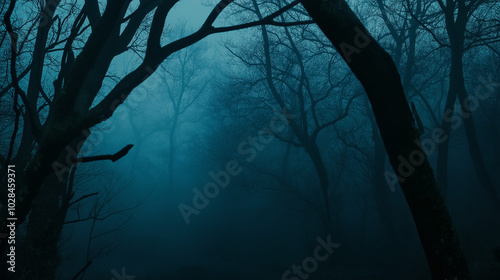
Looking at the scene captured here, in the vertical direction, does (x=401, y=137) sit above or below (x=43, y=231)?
below

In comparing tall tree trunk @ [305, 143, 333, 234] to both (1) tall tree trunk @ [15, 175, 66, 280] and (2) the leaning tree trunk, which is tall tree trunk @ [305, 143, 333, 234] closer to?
(1) tall tree trunk @ [15, 175, 66, 280]

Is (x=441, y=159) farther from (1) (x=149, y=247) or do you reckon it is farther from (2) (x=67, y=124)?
(1) (x=149, y=247)

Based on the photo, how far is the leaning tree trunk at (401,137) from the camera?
193 cm

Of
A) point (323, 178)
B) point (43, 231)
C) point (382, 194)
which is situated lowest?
point (382, 194)

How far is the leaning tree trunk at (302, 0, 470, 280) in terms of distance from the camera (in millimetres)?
1931

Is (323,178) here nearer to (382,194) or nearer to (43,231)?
(382,194)

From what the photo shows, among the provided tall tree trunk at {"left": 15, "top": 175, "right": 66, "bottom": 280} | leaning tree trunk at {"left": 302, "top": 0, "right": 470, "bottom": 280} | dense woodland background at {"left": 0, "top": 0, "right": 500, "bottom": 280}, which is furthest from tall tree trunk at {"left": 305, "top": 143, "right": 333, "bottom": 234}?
leaning tree trunk at {"left": 302, "top": 0, "right": 470, "bottom": 280}

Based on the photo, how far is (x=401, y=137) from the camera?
2004 millimetres

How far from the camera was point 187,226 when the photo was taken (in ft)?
71.8

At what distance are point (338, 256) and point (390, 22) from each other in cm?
1006

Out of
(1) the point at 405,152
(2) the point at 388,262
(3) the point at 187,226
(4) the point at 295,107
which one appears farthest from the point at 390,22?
(3) the point at 187,226

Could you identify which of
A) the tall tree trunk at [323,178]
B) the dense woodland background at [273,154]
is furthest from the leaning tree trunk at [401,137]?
the tall tree trunk at [323,178]

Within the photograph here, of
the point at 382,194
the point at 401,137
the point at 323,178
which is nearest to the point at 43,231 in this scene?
the point at 401,137

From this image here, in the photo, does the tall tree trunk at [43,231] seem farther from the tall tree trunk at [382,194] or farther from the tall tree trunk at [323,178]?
the tall tree trunk at [382,194]
